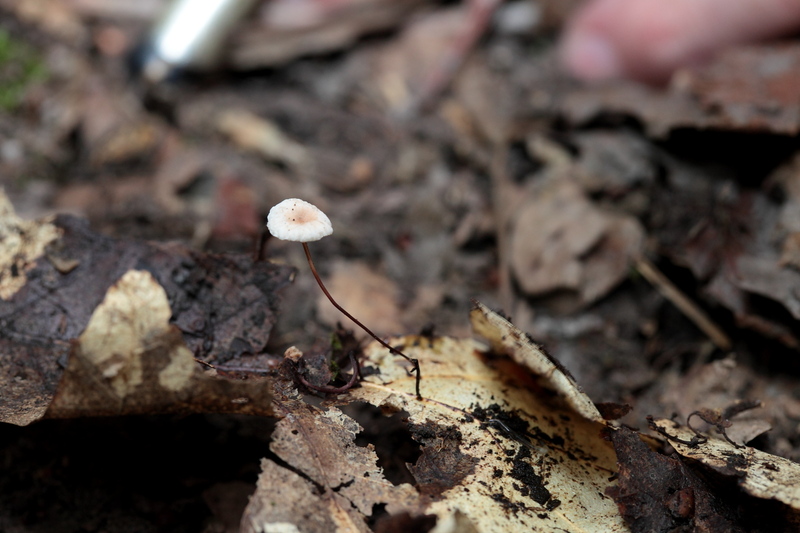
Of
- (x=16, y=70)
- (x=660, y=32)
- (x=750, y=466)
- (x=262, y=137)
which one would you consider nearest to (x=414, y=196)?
(x=262, y=137)

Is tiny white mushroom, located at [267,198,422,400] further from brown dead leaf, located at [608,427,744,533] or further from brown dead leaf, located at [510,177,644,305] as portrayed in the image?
brown dead leaf, located at [510,177,644,305]

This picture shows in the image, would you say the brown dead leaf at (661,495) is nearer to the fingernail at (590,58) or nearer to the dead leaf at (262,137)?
the dead leaf at (262,137)

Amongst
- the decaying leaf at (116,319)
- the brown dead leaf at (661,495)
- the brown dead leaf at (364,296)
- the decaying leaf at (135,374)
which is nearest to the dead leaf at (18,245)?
the decaying leaf at (116,319)

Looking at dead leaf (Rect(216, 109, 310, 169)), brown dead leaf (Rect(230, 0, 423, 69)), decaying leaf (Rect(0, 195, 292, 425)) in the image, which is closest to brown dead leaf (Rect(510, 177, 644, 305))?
decaying leaf (Rect(0, 195, 292, 425))

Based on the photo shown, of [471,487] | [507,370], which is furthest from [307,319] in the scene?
[471,487]

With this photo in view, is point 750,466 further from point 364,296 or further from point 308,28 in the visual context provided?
point 308,28

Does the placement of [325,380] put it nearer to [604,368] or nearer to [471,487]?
[471,487]
